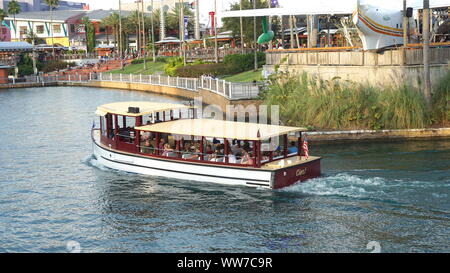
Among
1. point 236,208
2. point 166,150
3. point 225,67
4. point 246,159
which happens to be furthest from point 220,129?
point 225,67

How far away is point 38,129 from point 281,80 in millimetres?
17848

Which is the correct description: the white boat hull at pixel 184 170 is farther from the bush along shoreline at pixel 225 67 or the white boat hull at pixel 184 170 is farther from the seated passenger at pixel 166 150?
the bush along shoreline at pixel 225 67

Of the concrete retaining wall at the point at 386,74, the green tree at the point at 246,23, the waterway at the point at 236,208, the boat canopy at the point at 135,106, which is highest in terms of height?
the green tree at the point at 246,23

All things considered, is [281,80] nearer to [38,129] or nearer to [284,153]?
[284,153]

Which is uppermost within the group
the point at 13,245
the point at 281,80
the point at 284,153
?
the point at 281,80

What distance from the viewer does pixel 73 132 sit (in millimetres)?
Answer: 43000

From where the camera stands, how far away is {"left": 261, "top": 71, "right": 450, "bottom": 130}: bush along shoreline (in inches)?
1394

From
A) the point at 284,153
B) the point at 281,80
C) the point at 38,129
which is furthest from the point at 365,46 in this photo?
the point at 38,129

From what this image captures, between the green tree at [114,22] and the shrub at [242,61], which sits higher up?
the green tree at [114,22]

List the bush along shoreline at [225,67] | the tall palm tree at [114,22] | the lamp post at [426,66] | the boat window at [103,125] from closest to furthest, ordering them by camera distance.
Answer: the boat window at [103,125] < the lamp post at [426,66] < the bush along shoreline at [225,67] < the tall palm tree at [114,22]

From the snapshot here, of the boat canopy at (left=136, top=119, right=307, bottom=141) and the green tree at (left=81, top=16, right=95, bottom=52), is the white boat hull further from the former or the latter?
the green tree at (left=81, top=16, right=95, bottom=52)

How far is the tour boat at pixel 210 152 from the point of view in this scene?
25.1m

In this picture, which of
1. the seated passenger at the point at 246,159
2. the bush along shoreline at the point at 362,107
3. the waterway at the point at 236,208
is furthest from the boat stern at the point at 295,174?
the bush along shoreline at the point at 362,107

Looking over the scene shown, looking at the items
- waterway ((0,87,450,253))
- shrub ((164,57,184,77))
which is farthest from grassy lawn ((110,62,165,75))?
waterway ((0,87,450,253))
